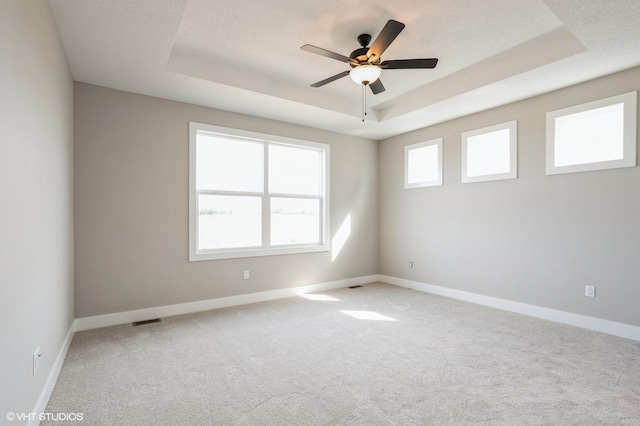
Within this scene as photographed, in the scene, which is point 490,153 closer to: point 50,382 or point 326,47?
point 326,47

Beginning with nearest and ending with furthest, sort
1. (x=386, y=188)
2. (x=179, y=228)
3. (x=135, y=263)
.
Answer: (x=135, y=263) < (x=179, y=228) < (x=386, y=188)

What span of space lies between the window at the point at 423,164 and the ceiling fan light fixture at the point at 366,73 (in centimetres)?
246

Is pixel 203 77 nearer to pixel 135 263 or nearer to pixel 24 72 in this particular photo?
pixel 24 72

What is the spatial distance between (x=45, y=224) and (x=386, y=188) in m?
4.94

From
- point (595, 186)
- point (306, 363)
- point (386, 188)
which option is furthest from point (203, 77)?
point (595, 186)

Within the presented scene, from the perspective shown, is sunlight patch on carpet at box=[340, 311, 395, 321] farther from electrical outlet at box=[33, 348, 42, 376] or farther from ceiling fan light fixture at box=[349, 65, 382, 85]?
electrical outlet at box=[33, 348, 42, 376]

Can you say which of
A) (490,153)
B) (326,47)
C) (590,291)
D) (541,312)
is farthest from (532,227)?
(326,47)

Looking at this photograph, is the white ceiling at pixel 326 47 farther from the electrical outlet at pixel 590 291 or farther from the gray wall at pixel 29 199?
the electrical outlet at pixel 590 291

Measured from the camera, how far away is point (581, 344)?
10.1 feet

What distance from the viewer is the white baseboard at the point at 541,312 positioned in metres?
3.28

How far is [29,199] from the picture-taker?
1.87 metres

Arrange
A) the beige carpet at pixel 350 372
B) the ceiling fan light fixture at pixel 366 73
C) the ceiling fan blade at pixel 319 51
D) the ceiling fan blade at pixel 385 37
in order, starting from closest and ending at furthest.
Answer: the beige carpet at pixel 350 372, the ceiling fan blade at pixel 385 37, the ceiling fan blade at pixel 319 51, the ceiling fan light fixture at pixel 366 73

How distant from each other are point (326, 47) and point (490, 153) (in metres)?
2.75

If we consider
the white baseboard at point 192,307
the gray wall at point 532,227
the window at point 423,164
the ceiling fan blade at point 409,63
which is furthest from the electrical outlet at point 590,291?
the white baseboard at point 192,307
